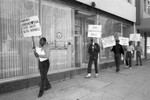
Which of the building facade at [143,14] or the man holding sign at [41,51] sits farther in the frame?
the building facade at [143,14]

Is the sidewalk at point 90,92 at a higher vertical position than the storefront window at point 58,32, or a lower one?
lower

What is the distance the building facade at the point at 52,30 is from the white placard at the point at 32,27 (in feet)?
3.18

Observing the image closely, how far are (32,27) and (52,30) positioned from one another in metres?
2.32

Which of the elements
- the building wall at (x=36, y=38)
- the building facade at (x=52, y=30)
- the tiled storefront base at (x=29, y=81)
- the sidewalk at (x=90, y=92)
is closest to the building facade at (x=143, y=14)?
the building facade at (x=52, y=30)

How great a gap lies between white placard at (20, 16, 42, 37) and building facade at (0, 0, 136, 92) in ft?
3.18

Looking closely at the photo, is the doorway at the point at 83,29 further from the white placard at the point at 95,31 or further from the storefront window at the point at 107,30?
the white placard at the point at 95,31

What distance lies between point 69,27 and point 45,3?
6.29 feet

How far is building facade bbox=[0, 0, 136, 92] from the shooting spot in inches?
225

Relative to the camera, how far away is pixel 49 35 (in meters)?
7.17

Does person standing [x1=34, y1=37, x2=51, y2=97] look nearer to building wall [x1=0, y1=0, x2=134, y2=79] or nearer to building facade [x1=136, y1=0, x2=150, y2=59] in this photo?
building wall [x1=0, y1=0, x2=134, y2=79]

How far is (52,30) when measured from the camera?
7309 mm

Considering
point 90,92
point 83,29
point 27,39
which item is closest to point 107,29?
point 83,29

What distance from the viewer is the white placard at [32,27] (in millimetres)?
4941

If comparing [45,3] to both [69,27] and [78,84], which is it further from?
[78,84]
